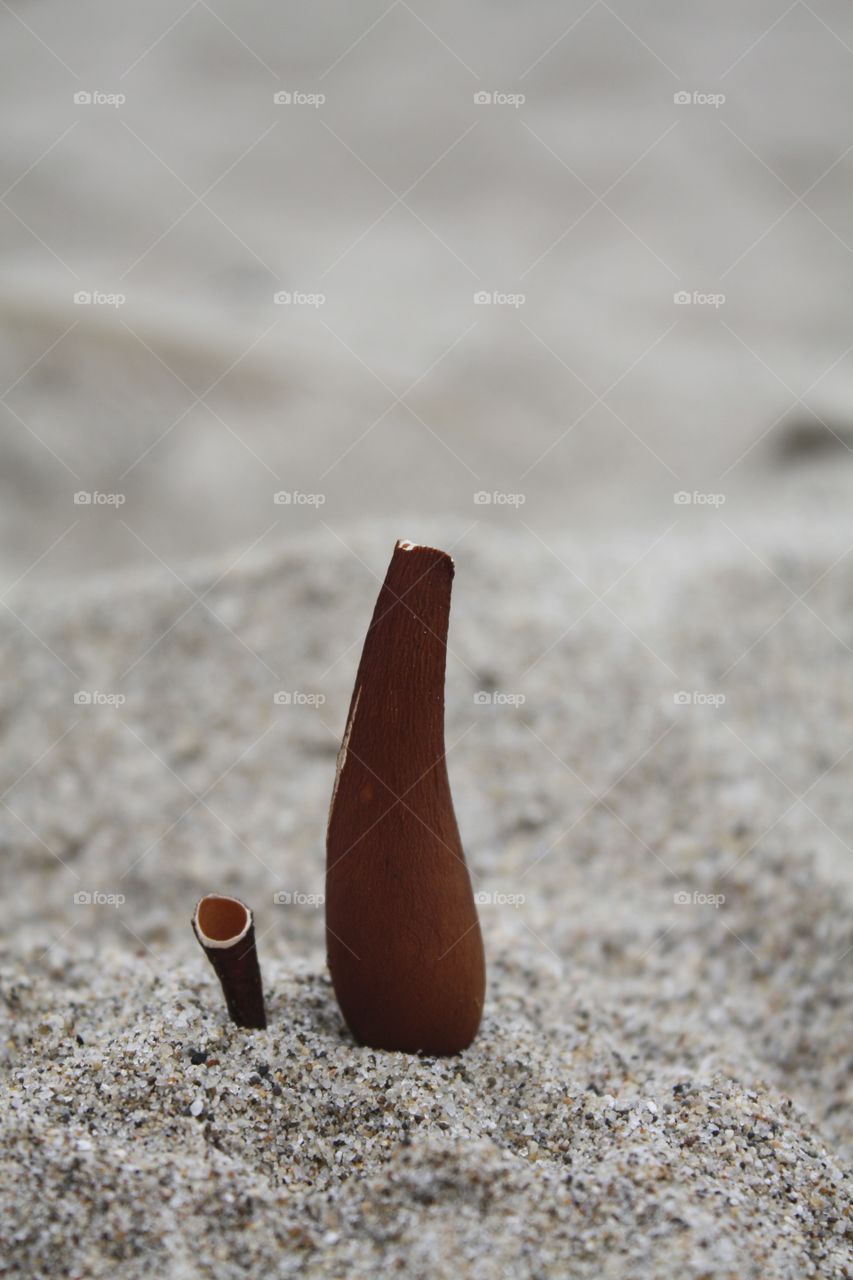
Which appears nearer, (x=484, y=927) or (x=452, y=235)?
(x=484, y=927)

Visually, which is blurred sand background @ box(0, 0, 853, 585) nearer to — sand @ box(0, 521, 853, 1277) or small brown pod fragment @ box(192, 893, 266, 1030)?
sand @ box(0, 521, 853, 1277)

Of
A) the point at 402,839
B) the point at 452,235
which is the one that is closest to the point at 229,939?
the point at 402,839

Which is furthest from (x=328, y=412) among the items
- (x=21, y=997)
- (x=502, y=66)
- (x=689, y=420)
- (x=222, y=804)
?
(x=21, y=997)

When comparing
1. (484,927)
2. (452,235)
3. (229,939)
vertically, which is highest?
(229,939)

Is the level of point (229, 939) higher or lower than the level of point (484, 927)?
higher

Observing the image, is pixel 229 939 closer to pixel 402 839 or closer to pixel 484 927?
pixel 402 839

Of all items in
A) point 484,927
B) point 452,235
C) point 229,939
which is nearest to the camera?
point 229,939

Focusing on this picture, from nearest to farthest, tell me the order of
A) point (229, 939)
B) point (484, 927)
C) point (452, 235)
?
point (229, 939), point (484, 927), point (452, 235)

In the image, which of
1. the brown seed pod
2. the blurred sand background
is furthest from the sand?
the blurred sand background
